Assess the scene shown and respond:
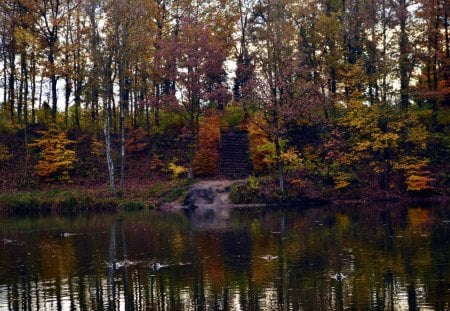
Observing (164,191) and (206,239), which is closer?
(206,239)

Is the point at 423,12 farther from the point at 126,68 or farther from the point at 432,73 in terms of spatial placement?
the point at 126,68

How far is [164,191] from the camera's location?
48.2 meters

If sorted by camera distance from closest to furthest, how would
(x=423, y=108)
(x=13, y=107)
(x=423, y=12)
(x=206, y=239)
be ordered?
(x=206, y=239) < (x=423, y=12) < (x=423, y=108) < (x=13, y=107)

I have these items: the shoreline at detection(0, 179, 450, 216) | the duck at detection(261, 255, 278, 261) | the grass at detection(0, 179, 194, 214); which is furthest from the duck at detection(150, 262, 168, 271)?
the grass at detection(0, 179, 194, 214)

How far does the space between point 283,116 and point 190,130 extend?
29.8 ft

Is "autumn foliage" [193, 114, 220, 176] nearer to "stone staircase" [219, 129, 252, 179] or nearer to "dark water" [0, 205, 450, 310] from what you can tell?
"stone staircase" [219, 129, 252, 179]

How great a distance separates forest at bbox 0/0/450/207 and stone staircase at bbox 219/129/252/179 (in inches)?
35.3

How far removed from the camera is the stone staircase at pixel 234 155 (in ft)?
170

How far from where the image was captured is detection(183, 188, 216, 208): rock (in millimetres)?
46438

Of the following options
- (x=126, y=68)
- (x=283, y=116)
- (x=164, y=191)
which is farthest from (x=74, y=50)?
(x=283, y=116)

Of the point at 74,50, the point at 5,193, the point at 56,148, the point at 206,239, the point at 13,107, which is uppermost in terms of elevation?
the point at 74,50

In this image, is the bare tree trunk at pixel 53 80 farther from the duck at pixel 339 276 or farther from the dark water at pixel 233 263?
the duck at pixel 339 276

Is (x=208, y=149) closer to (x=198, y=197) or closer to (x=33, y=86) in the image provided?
(x=198, y=197)

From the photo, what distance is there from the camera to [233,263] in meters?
23.1
